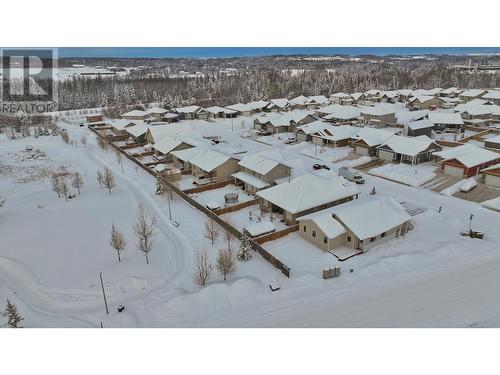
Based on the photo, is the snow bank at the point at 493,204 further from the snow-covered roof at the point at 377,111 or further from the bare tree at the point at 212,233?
the snow-covered roof at the point at 377,111

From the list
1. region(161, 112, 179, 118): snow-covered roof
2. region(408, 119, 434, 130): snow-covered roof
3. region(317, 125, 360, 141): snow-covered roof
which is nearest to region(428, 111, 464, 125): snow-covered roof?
region(408, 119, 434, 130): snow-covered roof

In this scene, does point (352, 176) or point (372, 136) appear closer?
point (352, 176)

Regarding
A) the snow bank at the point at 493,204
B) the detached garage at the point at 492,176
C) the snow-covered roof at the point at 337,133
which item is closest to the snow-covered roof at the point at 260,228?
the snow bank at the point at 493,204

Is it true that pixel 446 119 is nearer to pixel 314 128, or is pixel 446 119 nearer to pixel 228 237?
pixel 314 128

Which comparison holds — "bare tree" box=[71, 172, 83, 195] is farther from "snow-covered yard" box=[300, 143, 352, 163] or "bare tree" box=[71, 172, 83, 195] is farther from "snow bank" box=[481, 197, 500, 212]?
"snow bank" box=[481, 197, 500, 212]

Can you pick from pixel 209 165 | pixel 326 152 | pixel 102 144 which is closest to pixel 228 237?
pixel 209 165

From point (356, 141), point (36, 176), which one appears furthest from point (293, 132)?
point (36, 176)

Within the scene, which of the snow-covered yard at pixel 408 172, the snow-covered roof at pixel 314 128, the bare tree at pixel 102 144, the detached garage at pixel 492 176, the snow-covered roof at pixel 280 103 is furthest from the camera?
the snow-covered roof at pixel 280 103
